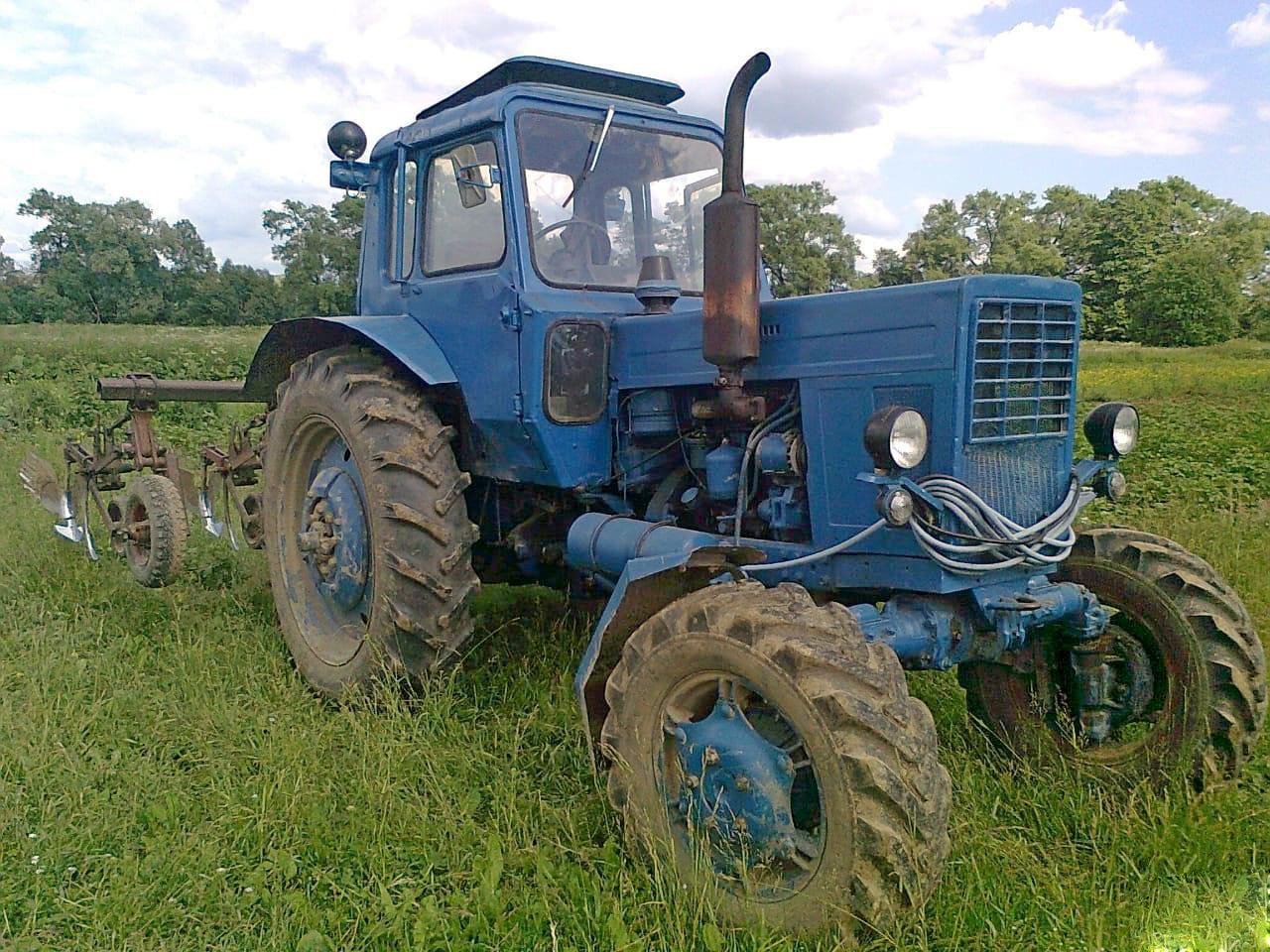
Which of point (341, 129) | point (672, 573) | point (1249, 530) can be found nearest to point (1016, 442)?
point (672, 573)

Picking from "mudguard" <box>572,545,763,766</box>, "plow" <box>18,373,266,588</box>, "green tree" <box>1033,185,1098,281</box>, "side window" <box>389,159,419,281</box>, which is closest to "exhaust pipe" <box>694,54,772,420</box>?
"mudguard" <box>572,545,763,766</box>

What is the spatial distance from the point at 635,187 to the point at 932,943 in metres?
3.23

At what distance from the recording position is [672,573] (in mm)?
3312

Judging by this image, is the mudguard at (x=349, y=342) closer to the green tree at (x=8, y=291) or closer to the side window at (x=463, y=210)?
the side window at (x=463, y=210)

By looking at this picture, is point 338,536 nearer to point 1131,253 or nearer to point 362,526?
point 362,526

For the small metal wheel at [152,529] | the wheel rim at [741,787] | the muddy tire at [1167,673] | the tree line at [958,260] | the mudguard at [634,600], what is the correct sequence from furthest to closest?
the tree line at [958,260]
the small metal wheel at [152,529]
the muddy tire at [1167,673]
the mudguard at [634,600]
the wheel rim at [741,787]

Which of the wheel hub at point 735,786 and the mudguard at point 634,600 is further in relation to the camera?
the mudguard at point 634,600

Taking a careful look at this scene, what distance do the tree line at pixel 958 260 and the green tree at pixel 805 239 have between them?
9490 millimetres

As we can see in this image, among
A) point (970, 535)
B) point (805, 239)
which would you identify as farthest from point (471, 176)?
point (805, 239)

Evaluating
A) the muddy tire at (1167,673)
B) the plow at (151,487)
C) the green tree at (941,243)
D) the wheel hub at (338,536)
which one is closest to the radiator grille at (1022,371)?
the muddy tire at (1167,673)

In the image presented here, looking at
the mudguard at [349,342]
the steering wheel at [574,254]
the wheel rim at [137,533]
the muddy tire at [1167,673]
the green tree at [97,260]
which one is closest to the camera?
the muddy tire at [1167,673]

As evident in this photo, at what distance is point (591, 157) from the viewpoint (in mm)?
4332

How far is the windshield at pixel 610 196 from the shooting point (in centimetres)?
423

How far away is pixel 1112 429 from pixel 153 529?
504 cm
